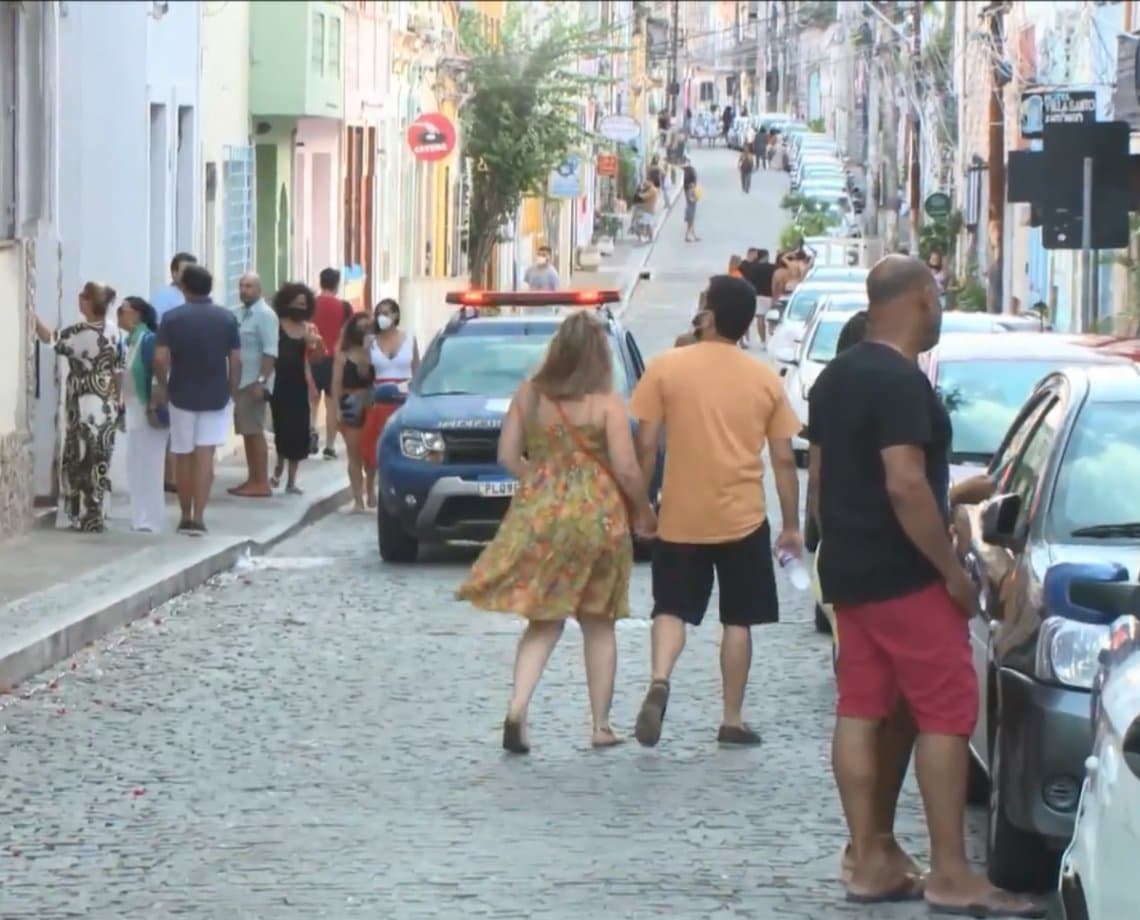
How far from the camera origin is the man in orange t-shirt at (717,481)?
10.5 meters

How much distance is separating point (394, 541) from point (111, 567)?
7.38 feet

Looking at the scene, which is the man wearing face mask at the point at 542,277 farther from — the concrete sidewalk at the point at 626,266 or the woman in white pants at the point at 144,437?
the woman in white pants at the point at 144,437

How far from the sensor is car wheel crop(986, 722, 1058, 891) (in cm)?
792

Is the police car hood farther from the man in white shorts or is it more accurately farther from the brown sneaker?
the brown sneaker

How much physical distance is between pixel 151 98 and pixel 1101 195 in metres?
8.45

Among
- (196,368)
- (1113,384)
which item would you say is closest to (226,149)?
(196,368)

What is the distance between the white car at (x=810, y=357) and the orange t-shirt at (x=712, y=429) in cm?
1459

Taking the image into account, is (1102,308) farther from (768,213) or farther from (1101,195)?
(768,213)

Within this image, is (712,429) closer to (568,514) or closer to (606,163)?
(568,514)

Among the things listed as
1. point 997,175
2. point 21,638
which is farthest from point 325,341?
point 997,175

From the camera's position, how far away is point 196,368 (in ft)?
59.1

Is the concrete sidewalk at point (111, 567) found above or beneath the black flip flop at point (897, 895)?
above

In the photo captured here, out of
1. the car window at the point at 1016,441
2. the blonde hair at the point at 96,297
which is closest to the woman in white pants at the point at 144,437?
the blonde hair at the point at 96,297

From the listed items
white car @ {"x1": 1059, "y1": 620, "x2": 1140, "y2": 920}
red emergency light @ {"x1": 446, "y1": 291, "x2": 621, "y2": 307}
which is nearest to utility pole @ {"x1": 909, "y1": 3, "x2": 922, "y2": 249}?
red emergency light @ {"x1": 446, "y1": 291, "x2": 621, "y2": 307}
